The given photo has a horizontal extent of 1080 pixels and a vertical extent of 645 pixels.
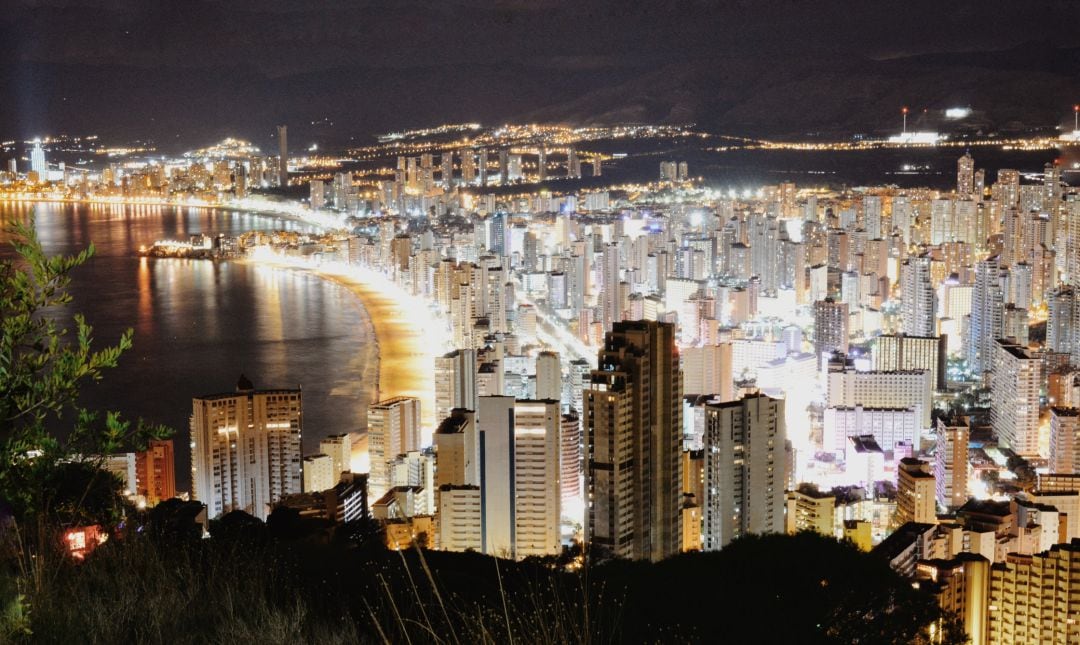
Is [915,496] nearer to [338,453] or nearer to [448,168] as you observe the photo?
[338,453]

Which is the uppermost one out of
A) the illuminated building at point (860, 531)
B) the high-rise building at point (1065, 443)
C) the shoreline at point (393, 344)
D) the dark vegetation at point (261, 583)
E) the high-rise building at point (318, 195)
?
the high-rise building at point (318, 195)

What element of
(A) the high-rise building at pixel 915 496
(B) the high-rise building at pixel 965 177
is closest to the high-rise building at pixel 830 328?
(A) the high-rise building at pixel 915 496

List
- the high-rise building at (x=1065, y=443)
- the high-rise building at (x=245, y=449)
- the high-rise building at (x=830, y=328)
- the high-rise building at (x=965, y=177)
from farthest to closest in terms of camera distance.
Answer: the high-rise building at (x=965, y=177)
the high-rise building at (x=830, y=328)
the high-rise building at (x=1065, y=443)
the high-rise building at (x=245, y=449)

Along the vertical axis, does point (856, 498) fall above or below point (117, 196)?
below

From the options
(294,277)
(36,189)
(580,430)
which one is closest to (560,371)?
(580,430)

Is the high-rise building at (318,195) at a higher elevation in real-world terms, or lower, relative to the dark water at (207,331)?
higher

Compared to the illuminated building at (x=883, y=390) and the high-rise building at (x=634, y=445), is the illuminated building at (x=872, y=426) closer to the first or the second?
the illuminated building at (x=883, y=390)

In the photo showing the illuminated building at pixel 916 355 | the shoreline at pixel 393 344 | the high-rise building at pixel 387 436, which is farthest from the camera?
the illuminated building at pixel 916 355

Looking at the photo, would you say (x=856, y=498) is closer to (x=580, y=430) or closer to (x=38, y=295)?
(x=580, y=430)
